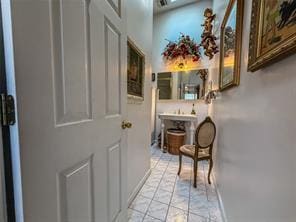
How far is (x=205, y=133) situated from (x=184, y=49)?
217cm

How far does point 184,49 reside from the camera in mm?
3463

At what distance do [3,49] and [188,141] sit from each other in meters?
3.59

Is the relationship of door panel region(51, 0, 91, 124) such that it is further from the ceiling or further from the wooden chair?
the ceiling

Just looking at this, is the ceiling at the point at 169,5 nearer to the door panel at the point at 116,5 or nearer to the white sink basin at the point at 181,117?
the white sink basin at the point at 181,117

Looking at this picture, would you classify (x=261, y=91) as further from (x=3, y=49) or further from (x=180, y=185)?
(x=180, y=185)

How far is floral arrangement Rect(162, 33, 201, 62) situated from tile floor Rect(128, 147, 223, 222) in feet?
7.82

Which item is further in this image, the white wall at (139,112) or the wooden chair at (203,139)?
the wooden chair at (203,139)

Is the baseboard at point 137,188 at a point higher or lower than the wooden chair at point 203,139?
lower

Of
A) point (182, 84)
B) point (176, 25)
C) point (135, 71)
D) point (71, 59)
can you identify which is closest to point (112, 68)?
point (71, 59)

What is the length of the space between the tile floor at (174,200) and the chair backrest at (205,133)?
1.86 ft

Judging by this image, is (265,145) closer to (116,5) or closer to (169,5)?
(116,5)

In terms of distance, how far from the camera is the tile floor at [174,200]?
1.52 meters

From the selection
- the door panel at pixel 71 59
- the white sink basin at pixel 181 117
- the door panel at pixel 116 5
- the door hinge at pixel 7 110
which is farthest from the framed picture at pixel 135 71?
the white sink basin at pixel 181 117

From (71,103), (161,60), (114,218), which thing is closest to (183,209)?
(114,218)
